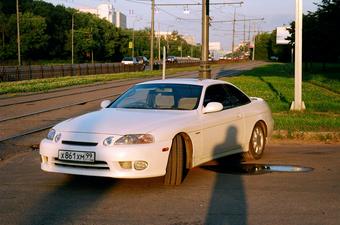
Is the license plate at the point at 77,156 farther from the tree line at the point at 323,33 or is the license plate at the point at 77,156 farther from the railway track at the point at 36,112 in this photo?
the tree line at the point at 323,33

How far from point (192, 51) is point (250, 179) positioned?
185068 mm

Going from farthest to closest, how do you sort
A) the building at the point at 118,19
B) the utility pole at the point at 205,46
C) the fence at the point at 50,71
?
the building at the point at 118,19 → the fence at the point at 50,71 → the utility pole at the point at 205,46

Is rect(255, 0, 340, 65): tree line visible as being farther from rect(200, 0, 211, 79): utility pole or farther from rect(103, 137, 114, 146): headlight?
rect(103, 137, 114, 146): headlight

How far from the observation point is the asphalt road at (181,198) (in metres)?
6.04

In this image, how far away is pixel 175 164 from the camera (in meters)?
7.46

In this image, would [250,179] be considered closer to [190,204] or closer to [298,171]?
[298,171]

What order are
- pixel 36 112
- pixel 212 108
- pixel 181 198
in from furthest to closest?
1. pixel 36 112
2. pixel 212 108
3. pixel 181 198

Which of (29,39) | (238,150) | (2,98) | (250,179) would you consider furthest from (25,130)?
(29,39)

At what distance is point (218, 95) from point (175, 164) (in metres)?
2.11

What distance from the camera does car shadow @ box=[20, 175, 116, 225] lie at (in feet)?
19.8

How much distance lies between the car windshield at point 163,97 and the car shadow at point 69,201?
1.36 metres

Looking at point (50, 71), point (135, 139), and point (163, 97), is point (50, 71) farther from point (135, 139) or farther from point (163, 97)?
point (135, 139)

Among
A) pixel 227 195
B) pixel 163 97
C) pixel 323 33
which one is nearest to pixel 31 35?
pixel 323 33

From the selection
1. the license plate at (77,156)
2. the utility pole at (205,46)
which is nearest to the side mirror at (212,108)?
the license plate at (77,156)
